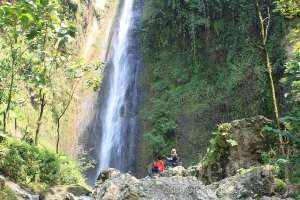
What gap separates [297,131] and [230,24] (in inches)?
576

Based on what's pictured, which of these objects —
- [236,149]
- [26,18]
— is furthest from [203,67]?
[26,18]

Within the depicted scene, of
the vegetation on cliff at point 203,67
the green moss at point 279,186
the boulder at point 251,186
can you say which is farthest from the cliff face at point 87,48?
the boulder at point 251,186

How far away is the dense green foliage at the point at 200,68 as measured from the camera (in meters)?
21.0

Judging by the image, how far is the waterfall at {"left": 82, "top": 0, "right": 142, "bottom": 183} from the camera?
2320cm

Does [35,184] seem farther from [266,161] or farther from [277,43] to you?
[277,43]

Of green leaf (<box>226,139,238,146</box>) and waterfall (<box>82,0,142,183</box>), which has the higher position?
waterfall (<box>82,0,142,183</box>)

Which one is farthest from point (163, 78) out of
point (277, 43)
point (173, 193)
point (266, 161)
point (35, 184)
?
point (173, 193)

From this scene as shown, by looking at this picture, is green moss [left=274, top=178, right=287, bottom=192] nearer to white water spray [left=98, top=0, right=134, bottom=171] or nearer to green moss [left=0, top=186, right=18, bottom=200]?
green moss [left=0, top=186, right=18, bottom=200]

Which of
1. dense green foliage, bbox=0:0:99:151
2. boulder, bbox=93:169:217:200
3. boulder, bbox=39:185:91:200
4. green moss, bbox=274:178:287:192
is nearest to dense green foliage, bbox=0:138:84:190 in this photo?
boulder, bbox=39:185:91:200

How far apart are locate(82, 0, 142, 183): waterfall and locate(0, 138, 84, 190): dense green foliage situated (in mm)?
6853

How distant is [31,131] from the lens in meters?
20.7

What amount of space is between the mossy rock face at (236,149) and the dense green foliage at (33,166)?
5080mm

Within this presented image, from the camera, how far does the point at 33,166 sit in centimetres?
1452

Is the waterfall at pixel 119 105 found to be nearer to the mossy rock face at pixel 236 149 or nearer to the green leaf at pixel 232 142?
the mossy rock face at pixel 236 149
